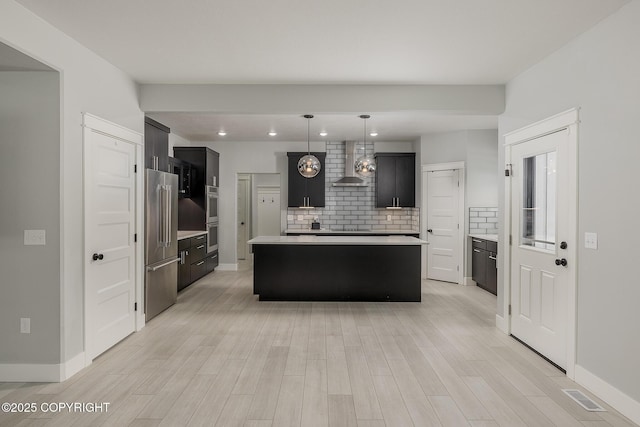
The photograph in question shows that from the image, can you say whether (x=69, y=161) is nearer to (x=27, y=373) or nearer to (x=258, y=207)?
(x=27, y=373)

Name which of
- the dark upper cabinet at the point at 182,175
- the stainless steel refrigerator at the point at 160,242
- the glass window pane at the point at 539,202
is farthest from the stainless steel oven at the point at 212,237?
the glass window pane at the point at 539,202

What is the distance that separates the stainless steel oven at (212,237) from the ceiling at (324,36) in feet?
12.4

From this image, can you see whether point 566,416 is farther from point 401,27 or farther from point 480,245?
point 480,245

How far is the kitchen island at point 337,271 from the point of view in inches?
226

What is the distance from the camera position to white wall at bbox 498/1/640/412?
261 cm

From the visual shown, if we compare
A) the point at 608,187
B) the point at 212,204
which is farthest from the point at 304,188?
the point at 608,187

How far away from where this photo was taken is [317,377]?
320 cm

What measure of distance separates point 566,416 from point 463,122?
194 inches

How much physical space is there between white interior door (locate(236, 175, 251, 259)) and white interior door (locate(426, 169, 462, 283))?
4667 mm

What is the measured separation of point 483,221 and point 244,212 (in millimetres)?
5794

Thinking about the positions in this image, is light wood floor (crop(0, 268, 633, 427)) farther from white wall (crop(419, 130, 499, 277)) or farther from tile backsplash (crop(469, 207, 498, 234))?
white wall (crop(419, 130, 499, 277))

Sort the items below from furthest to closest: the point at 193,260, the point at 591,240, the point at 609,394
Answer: the point at 193,260 < the point at 591,240 < the point at 609,394

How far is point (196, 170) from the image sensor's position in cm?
758

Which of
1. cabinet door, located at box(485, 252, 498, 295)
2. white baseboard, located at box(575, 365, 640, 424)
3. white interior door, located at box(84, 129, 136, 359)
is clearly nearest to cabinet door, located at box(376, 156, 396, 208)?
cabinet door, located at box(485, 252, 498, 295)
